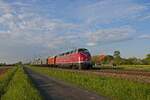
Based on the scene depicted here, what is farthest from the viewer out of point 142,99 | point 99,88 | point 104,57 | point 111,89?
point 104,57

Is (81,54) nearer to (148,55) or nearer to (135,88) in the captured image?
(135,88)

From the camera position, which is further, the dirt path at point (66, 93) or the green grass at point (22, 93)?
the dirt path at point (66, 93)

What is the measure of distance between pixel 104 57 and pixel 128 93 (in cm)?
13305

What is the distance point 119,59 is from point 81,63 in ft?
214

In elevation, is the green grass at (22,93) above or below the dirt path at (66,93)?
above

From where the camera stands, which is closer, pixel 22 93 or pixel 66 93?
pixel 22 93

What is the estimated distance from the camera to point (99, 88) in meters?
23.1

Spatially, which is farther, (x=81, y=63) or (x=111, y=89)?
(x=81, y=63)

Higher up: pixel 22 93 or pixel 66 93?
pixel 22 93

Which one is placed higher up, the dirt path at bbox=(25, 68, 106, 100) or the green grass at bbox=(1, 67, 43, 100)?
the green grass at bbox=(1, 67, 43, 100)

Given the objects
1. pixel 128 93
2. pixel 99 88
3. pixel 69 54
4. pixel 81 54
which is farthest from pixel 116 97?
pixel 69 54

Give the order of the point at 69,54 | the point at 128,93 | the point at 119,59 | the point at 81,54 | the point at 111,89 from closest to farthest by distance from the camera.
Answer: the point at 128,93
the point at 111,89
the point at 81,54
the point at 69,54
the point at 119,59

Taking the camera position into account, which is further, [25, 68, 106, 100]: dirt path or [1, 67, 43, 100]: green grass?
[25, 68, 106, 100]: dirt path

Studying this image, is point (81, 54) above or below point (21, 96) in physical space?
above
